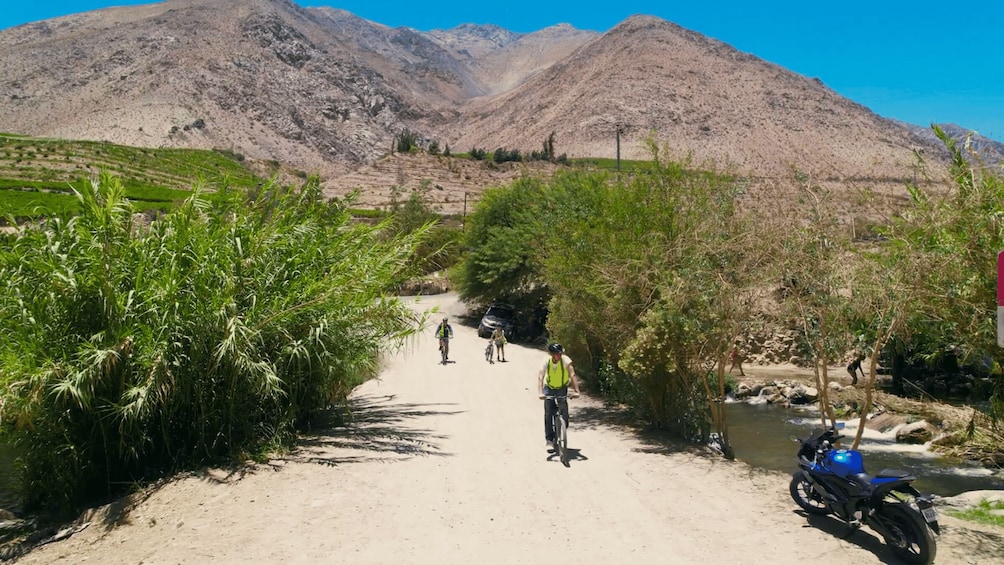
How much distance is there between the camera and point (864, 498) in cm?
705

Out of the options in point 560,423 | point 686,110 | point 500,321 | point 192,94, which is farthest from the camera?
point 686,110

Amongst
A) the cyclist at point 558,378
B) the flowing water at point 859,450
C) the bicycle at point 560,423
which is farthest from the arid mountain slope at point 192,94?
the bicycle at point 560,423

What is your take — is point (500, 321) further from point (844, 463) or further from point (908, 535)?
point (908, 535)

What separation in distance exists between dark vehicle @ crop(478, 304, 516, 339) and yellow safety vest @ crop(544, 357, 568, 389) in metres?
21.3

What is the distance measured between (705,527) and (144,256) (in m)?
8.08

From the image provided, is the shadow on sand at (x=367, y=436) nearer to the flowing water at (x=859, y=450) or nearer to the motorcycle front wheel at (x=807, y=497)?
the motorcycle front wheel at (x=807, y=497)

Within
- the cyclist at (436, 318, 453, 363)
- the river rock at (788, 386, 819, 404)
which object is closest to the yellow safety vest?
the cyclist at (436, 318, 453, 363)

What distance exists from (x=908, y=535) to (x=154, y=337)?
8922 millimetres

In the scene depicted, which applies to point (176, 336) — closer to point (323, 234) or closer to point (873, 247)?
point (323, 234)

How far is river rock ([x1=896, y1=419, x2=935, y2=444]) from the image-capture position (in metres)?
16.8

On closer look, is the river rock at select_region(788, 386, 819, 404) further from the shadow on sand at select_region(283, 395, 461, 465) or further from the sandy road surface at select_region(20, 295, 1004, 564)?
the sandy road surface at select_region(20, 295, 1004, 564)

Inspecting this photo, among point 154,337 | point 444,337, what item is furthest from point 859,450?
point 154,337

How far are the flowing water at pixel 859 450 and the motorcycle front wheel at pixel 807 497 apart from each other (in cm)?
409

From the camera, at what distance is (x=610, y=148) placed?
13638 centimetres
